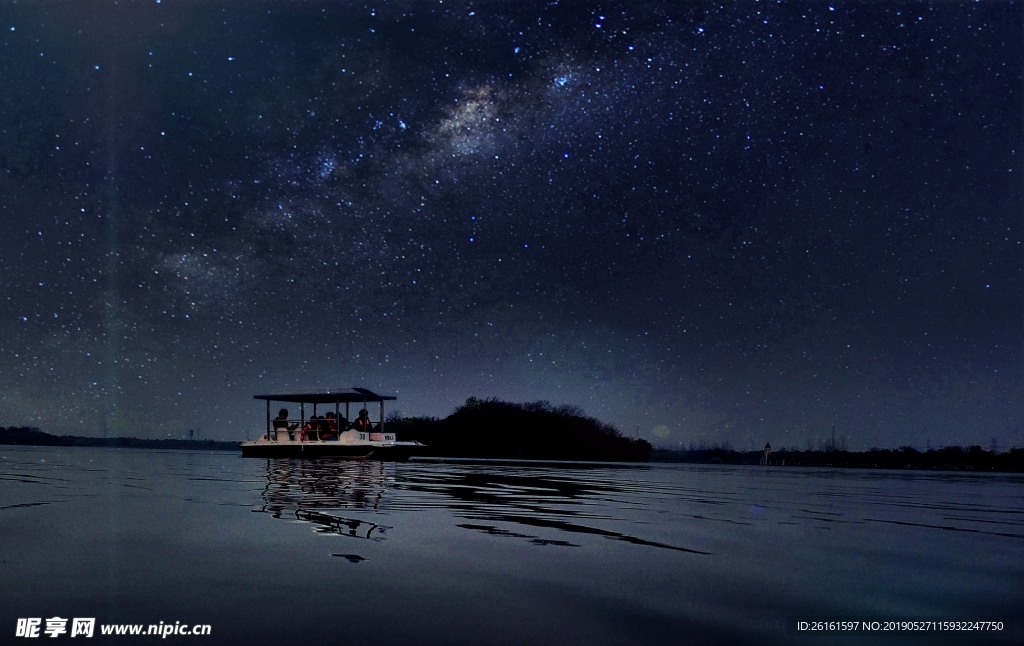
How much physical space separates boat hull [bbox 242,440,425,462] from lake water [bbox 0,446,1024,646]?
105ft

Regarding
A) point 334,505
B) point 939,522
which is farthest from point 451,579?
point 939,522

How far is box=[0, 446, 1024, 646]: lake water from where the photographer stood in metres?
4.14

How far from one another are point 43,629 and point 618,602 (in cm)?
332

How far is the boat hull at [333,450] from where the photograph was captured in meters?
42.8

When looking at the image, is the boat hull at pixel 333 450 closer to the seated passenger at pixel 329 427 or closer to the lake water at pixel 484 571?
the seated passenger at pixel 329 427

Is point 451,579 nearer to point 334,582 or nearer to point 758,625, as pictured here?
point 334,582

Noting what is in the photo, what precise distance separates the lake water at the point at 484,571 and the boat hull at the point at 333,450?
32.0 m

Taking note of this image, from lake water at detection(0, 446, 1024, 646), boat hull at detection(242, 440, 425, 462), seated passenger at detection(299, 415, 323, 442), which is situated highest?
lake water at detection(0, 446, 1024, 646)

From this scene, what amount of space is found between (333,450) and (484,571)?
3876cm

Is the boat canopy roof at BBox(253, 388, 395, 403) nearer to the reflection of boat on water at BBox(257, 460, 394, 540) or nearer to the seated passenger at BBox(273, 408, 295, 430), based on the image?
the seated passenger at BBox(273, 408, 295, 430)

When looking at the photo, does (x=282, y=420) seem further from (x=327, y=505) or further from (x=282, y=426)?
(x=327, y=505)

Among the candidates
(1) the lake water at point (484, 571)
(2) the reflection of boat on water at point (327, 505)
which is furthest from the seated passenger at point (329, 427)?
(1) the lake water at point (484, 571)

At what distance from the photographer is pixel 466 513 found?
10.6 meters

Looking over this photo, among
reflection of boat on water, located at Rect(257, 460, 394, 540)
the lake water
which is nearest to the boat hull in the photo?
reflection of boat on water, located at Rect(257, 460, 394, 540)
